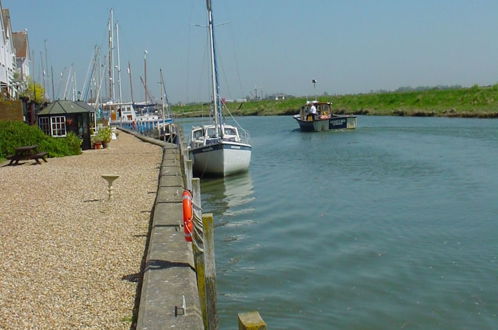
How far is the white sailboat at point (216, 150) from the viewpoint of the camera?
2589cm

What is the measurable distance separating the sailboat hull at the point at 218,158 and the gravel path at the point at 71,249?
7.14 meters

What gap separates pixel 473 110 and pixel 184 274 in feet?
226

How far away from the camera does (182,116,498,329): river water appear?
405 inches

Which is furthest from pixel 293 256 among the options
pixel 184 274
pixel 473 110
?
pixel 473 110

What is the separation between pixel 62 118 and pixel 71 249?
20.4 m

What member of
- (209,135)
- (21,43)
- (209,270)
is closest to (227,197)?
(209,135)

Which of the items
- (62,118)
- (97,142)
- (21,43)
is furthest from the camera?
(21,43)

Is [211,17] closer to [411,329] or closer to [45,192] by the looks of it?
[45,192]

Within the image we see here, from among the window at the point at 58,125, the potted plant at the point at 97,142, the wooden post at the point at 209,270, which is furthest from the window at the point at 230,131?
the wooden post at the point at 209,270

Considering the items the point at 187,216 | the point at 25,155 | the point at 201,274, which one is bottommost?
the point at 201,274

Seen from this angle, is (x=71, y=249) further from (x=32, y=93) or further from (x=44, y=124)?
(x=32, y=93)

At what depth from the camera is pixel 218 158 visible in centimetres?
2594

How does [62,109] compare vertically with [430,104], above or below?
above

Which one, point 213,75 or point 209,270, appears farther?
point 213,75
